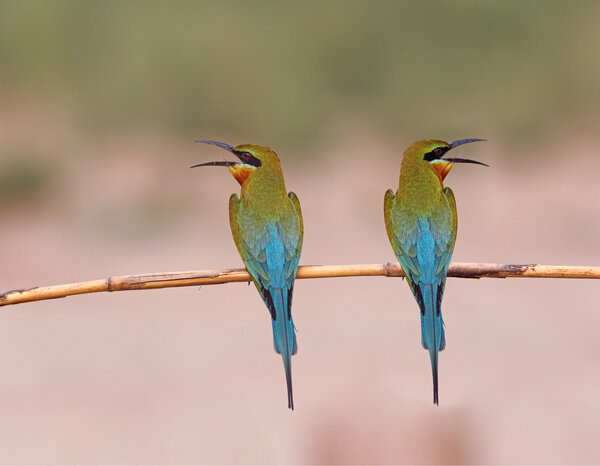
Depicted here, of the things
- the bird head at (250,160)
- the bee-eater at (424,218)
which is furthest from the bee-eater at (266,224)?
the bee-eater at (424,218)

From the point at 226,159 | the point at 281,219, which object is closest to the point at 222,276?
the point at 281,219

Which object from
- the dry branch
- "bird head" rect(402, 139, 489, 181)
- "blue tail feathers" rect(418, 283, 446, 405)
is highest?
"bird head" rect(402, 139, 489, 181)

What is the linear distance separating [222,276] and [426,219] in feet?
1.29

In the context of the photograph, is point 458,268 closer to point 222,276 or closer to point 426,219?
point 426,219

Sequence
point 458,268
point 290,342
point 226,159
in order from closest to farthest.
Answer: point 290,342 → point 458,268 → point 226,159

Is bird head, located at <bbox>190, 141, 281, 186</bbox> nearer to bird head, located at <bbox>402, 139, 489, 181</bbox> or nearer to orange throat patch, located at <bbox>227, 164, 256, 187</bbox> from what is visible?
orange throat patch, located at <bbox>227, 164, 256, 187</bbox>

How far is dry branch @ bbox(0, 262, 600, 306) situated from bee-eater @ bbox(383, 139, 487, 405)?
0.04m

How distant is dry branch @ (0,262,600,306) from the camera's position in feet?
3.96

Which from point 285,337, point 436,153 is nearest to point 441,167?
point 436,153

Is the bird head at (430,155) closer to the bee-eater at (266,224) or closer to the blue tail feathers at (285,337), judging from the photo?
the bee-eater at (266,224)

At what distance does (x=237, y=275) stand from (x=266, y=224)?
13 cm

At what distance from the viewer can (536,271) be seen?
1244mm

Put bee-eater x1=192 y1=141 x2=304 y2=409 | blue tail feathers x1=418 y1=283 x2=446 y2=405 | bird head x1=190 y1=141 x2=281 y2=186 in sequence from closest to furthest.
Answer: blue tail feathers x1=418 y1=283 x2=446 y2=405
bee-eater x1=192 y1=141 x2=304 y2=409
bird head x1=190 y1=141 x2=281 y2=186

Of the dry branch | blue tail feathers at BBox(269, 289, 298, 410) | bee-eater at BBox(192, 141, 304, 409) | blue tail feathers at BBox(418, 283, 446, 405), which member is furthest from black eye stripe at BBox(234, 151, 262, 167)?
blue tail feathers at BBox(418, 283, 446, 405)
